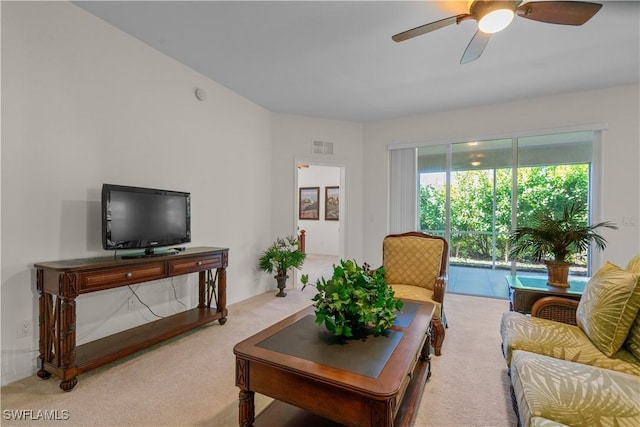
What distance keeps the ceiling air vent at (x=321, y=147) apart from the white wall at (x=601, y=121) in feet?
3.75

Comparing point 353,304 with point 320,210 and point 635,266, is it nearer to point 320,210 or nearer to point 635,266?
point 635,266

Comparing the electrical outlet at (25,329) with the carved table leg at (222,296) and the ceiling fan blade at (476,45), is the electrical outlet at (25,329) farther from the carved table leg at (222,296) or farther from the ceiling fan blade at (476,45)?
the ceiling fan blade at (476,45)

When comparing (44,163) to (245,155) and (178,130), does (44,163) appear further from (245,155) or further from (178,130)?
(245,155)

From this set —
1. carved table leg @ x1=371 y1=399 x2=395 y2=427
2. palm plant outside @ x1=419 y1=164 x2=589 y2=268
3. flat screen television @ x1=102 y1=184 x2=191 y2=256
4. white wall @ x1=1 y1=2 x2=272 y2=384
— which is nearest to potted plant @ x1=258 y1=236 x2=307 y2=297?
white wall @ x1=1 y1=2 x2=272 y2=384

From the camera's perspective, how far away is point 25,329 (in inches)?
85.2

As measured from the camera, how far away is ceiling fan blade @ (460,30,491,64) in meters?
2.17

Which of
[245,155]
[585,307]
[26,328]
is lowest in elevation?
[26,328]

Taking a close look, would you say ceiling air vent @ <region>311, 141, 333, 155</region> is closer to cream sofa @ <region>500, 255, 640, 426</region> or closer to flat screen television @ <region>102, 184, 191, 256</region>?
flat screen television @ <region>102, 184, 191, 256</region>

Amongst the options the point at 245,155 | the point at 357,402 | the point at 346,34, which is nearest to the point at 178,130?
the point at 245,155

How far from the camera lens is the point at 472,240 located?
4.68 metres

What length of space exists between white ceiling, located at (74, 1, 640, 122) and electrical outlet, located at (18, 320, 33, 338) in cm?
251

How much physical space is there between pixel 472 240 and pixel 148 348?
177 inches

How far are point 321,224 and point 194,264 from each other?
568cm

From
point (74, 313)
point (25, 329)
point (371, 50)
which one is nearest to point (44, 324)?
point (25, 329)
